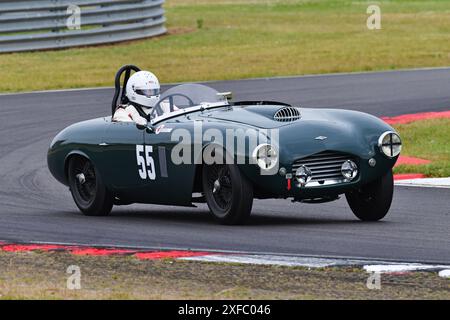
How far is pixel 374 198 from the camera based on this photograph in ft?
36.9

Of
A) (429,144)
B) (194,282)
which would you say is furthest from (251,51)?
(194,282)

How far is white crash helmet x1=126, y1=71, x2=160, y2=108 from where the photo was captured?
12.4 meters

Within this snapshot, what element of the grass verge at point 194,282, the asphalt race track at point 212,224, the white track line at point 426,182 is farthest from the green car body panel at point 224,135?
the white track line at point 426,182

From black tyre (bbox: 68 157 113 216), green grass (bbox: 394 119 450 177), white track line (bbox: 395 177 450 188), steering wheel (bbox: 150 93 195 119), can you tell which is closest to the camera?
steering wheel (bbox: 150 93 195 119)

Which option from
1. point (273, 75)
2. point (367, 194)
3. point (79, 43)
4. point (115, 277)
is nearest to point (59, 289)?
point (115, 277)

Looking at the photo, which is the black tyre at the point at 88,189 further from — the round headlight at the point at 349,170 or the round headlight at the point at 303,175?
the round headlight at the point at 349,170

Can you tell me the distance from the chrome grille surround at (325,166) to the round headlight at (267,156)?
201 mm

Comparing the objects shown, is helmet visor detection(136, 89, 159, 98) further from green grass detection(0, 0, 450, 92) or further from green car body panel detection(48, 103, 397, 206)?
green grass detection(0, 0, 450, 92)

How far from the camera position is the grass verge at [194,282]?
7.98 meters

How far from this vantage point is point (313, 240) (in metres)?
10.1

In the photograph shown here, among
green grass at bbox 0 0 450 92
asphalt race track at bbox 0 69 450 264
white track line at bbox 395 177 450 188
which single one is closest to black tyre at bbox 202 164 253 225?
asphalt race track at bbox 0 69 450 264

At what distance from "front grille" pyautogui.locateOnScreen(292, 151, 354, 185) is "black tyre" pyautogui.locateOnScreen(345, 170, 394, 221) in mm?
498

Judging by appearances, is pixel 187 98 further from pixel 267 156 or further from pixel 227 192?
pixel 267 156
